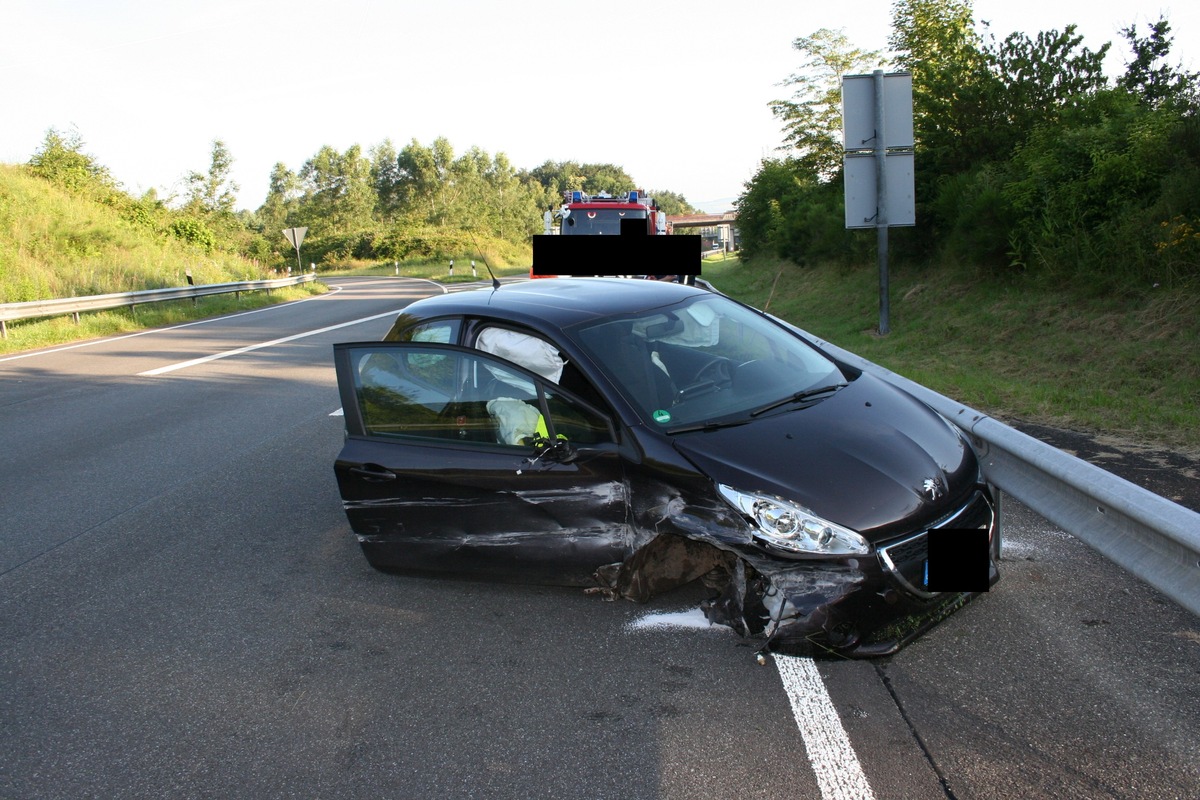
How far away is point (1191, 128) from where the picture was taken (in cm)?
1016

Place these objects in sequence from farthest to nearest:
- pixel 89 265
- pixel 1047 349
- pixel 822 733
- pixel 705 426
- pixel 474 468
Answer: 1. pixel 89 265
2. pixel 1047 349
3. pixel 474 468
4. pixel 705 426
5. pixel 822 733

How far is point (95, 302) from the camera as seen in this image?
20.7 meters

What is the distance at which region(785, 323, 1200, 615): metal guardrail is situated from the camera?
3109 millimetres

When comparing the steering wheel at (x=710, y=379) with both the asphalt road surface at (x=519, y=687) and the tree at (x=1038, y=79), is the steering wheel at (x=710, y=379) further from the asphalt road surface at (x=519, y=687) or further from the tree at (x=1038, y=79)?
the tree at (x=1038, y=79)

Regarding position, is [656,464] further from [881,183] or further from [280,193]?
[280,193]

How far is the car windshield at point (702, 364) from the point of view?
4.37 metres

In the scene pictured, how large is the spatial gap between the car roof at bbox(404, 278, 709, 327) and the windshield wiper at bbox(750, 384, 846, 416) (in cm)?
94

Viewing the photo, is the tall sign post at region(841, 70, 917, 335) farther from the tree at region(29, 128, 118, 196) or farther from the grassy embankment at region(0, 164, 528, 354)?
the tree at region(29, 128, 118, 196)

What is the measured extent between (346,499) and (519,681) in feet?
5.08

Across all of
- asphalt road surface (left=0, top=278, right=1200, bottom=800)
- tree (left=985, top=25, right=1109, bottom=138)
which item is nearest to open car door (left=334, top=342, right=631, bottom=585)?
asphalt road surface (left=0, top=278, right=1200, bottom=800)

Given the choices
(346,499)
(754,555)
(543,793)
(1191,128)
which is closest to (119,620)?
(346,499)

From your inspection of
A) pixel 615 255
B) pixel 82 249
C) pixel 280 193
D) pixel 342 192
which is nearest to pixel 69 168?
pixel 82 249

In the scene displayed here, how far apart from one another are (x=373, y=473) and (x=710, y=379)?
1.75 metres

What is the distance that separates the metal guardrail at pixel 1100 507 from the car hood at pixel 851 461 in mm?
237
